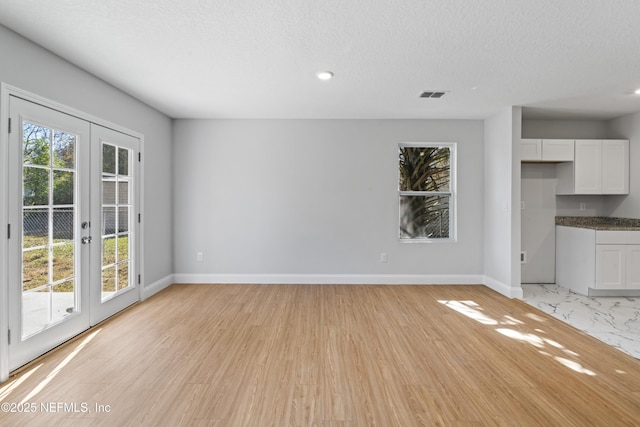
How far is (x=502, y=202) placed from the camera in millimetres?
4160

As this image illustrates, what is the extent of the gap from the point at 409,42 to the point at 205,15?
153 cm

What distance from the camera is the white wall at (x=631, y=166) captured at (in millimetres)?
4211

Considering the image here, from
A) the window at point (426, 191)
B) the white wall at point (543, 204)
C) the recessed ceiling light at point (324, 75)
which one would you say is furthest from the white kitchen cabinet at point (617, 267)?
the recessed ceiling light at point (324, 75)

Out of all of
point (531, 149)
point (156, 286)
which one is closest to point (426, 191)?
point (531, 149)

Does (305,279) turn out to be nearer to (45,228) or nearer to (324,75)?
(324,75)

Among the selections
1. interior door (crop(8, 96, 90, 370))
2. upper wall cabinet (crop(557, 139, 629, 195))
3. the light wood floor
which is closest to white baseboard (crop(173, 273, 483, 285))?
the light wood floor

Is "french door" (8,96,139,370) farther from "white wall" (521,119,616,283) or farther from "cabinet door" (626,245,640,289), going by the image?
"cabinet door" (626,245,640,289)

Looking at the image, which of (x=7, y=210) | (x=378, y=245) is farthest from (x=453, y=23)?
(x=7, y=210)

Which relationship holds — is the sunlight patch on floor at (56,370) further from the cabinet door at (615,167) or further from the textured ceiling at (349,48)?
the cabinet door at (615,167)

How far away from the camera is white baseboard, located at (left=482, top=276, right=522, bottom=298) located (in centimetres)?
395

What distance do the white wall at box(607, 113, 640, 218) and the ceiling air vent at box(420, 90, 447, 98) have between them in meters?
3.12

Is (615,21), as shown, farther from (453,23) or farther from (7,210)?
(7,210)

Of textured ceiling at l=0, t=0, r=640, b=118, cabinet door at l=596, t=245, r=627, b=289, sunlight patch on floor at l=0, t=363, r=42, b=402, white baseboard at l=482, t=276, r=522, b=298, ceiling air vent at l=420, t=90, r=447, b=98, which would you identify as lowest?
sunlight patch on floor at l=0, t=363, r=42, b=402

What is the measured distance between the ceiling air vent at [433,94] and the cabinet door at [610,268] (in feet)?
9.54
